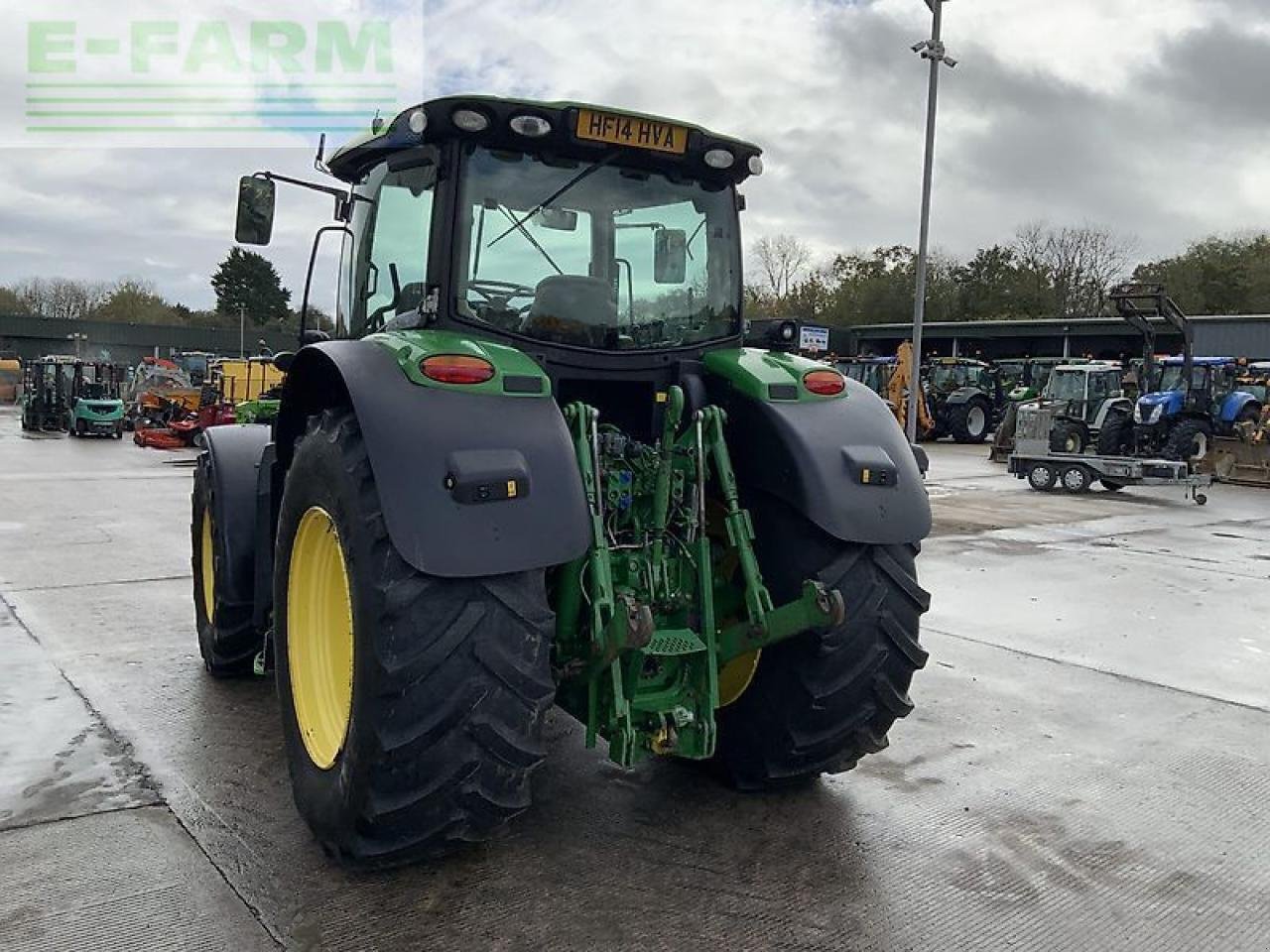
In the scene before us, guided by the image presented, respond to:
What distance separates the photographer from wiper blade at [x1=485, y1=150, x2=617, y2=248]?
365 cm

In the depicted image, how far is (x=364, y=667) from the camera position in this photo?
288 cm

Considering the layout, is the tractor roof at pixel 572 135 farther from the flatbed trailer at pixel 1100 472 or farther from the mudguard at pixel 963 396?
the mudguard at pixel 963 396

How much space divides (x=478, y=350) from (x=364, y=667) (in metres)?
1.03

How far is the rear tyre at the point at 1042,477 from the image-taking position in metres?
16.9

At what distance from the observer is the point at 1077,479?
55.2 feet

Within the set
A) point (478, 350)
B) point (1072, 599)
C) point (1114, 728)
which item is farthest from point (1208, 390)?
point (478, 350)

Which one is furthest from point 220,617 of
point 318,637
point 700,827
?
point 700,827

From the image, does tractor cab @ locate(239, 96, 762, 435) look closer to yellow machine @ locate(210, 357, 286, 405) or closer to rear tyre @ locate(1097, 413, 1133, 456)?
rear tyre @ locate(1097, 413, 1133, 456)

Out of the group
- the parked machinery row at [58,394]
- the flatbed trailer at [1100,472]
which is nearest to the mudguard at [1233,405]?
the flatbed trailer at [1100,472]

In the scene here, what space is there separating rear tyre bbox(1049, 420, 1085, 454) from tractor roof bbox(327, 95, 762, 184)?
1585 cm

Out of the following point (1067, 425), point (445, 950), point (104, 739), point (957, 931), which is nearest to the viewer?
point (445, 950)

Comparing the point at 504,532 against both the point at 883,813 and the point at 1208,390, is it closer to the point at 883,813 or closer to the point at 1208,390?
the point at 883,813

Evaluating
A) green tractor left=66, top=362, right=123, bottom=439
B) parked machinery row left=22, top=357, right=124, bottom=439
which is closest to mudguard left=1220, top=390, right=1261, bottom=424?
green tractor left=66, top=362, right=123, bottom=439

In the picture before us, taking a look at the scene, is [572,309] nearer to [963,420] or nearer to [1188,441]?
[1188,441]
